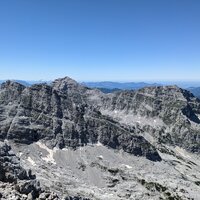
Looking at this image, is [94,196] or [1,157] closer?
[1,157]

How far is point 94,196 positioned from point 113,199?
41.5 feet

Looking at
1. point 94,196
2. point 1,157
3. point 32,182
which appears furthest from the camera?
point 94,196

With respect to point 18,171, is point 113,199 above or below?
below

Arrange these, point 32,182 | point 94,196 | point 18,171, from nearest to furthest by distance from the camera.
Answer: point 32,182 < point 18,171 < point 94,196

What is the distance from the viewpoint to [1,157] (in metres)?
77.9

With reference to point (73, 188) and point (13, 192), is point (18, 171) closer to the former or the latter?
point (13, 192)

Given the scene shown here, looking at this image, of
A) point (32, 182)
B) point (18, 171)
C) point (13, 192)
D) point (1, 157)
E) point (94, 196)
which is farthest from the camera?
point (94, 196)

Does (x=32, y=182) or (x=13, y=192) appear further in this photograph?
(x=32, y=182)

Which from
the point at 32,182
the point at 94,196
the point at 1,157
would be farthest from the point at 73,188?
the point at 32,182

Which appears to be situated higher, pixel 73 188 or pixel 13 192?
pixel 13 192

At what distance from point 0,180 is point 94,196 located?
428ft

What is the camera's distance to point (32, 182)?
62.2 meters

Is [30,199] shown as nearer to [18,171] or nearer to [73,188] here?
[18,171]

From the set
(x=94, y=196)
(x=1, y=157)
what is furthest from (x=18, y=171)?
(x=94, y=196)
